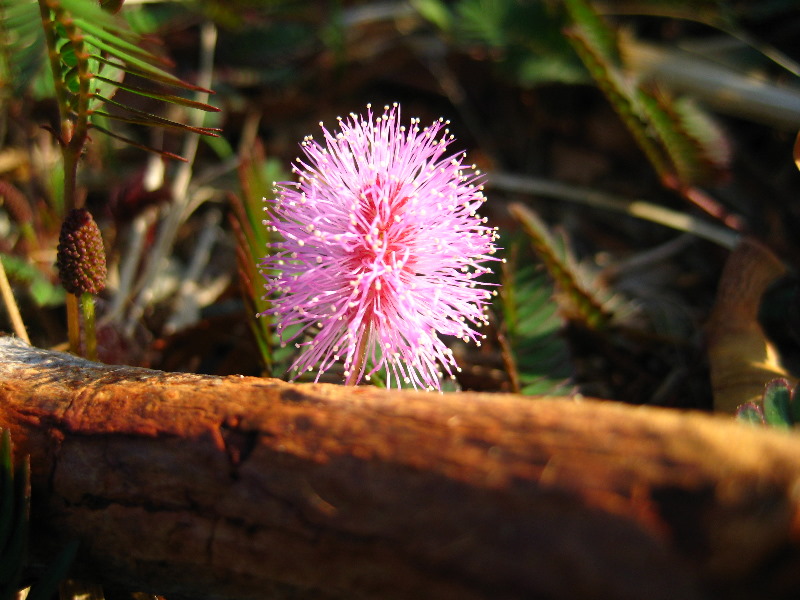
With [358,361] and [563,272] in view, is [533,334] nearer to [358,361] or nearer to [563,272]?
[563,272]

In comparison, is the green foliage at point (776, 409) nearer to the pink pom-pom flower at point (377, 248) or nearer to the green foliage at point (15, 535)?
the pink pom-pom flower at point (377, 248)

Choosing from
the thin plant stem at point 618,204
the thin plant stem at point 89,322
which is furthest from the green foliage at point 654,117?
the thin plant stem at point 89,322

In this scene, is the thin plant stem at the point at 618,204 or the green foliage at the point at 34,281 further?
the thin plant stem at the point at 618,204

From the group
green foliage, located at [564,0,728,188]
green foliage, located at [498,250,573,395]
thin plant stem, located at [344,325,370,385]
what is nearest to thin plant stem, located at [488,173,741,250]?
green foliage, located at [564,0,728,188]

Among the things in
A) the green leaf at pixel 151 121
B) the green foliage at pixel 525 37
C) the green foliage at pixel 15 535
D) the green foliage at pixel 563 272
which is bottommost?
the green foliage at pixel 15 535

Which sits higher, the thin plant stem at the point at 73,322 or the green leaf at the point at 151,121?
the green leaf at the point at 151,121

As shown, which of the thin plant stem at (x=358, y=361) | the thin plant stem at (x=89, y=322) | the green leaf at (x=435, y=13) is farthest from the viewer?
the green leaf at (x=435, y=13)
